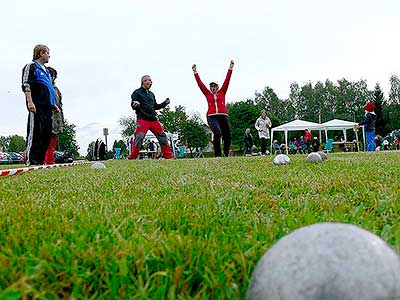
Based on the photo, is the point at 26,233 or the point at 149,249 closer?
the point at 149,249

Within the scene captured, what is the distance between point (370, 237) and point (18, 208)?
71.0 inches

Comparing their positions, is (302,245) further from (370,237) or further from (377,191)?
(377,191)

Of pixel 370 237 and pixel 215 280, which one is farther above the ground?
pixel 370 237

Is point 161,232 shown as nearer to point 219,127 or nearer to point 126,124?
point 219,127

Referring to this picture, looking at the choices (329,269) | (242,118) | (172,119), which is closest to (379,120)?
(242,118)

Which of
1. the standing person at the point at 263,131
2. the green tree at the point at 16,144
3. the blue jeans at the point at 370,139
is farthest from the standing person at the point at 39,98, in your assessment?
the green tree at the point at 16,144

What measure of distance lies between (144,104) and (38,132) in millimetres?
3189

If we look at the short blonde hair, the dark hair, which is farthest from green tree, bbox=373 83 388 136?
the short blonde hair

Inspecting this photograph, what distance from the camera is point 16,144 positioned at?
101875mm

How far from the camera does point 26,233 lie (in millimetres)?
1627

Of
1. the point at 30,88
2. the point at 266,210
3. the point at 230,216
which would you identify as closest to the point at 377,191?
the point at 266,210

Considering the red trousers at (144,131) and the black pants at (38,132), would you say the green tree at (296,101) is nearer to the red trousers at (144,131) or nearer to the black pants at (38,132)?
the red trousers at (144,131)

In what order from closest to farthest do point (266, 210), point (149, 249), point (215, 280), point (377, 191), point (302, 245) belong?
point (302, 245), point (215, 280), point (149, 249), point (266, 210), point (377, 191)

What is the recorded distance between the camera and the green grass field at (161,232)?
1.15 metres
